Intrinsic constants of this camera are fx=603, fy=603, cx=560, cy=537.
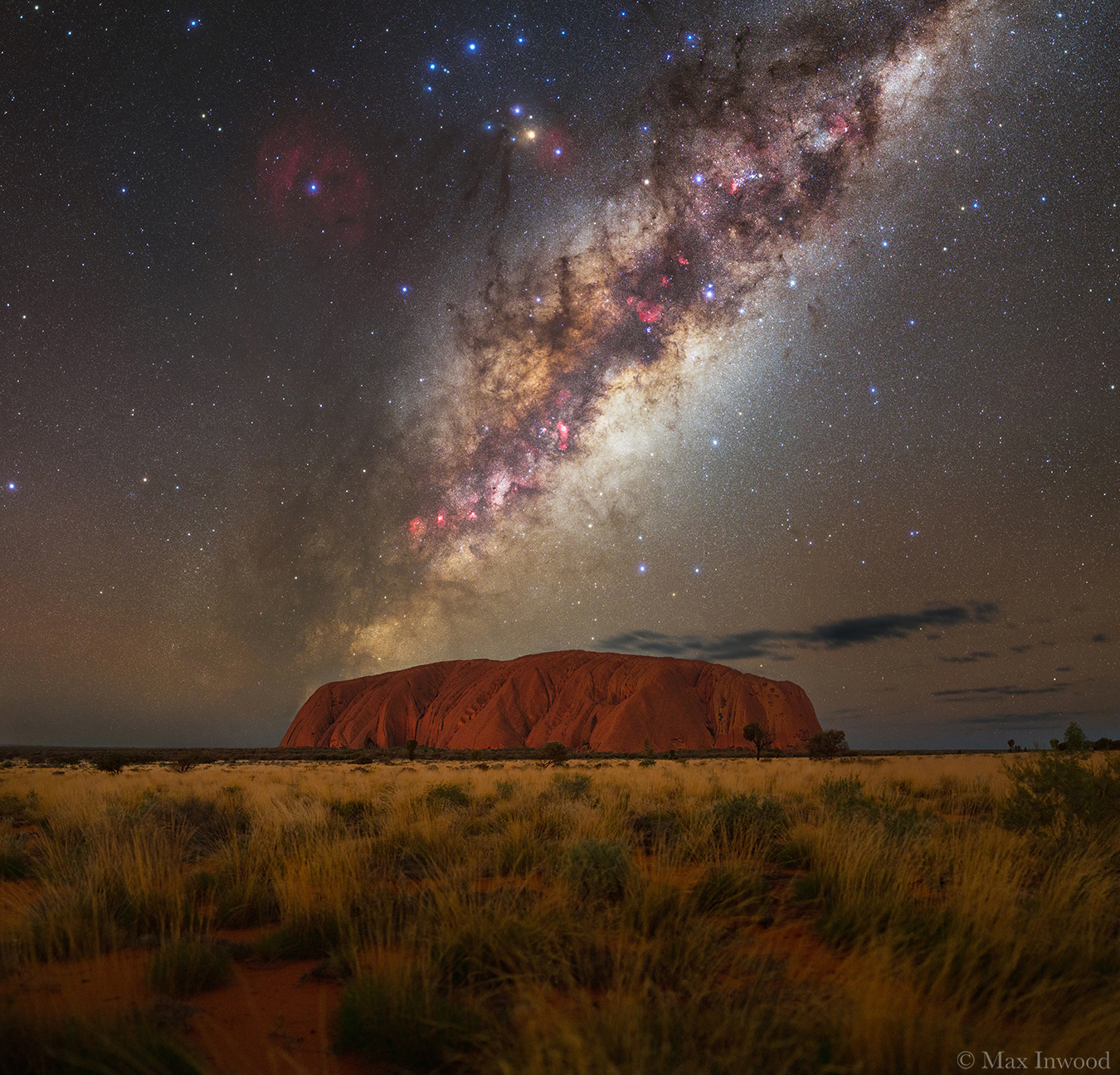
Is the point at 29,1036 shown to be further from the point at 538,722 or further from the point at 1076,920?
the point at 538,722

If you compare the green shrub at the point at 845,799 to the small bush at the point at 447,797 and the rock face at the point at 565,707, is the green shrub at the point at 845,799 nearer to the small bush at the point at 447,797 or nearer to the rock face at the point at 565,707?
the small bush at the point at 447,797

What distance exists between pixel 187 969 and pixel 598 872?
2952 millimetres

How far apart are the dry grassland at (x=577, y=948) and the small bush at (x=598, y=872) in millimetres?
35

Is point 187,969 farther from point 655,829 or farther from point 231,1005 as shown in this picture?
point 655,829

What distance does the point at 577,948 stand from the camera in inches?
143

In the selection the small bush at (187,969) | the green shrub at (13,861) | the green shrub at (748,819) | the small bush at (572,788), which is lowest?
the small bush at (572,788)

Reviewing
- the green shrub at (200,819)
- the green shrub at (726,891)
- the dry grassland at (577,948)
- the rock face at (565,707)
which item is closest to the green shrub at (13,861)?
the dry grassland at (577,948)

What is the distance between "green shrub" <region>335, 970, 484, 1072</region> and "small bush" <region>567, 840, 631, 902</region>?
67.0 inches

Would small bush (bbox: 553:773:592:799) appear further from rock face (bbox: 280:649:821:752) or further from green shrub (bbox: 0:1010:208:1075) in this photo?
rock face (bbox: 280:649:821:752)

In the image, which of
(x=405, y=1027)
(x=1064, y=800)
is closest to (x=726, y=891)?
(x=405, y=1027)

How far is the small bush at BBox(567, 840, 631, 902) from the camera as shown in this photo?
15.9 ft

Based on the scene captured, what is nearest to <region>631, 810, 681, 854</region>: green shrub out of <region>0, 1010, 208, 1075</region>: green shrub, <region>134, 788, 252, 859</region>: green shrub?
<region>0, 1010, 208, 1075</region>: green shrub

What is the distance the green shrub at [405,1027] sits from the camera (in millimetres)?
2920

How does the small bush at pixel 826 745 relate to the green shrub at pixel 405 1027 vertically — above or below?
below
